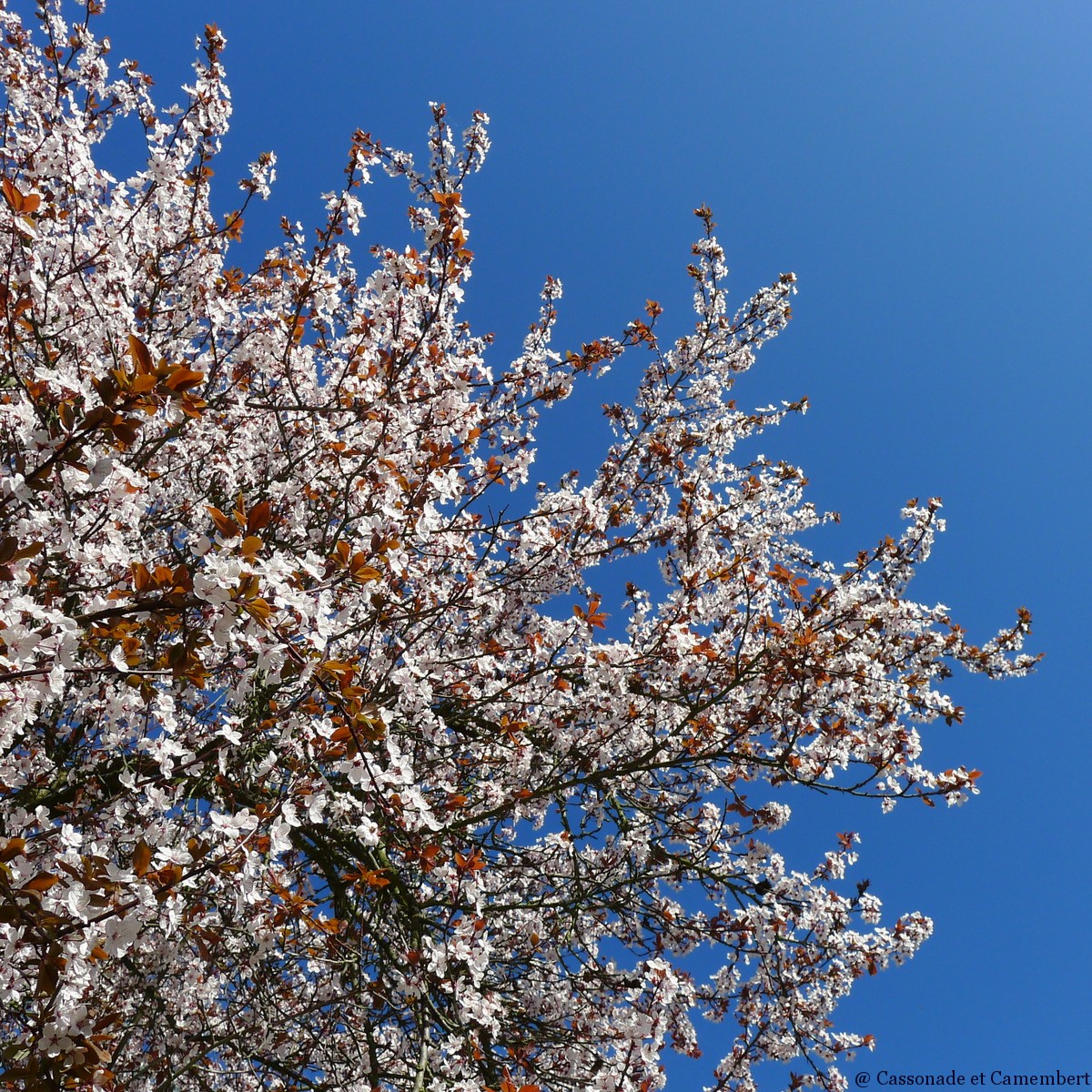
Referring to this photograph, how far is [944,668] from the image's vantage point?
6117mm

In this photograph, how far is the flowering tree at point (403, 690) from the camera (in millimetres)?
3180

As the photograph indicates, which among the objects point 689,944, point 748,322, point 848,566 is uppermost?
point 748,322

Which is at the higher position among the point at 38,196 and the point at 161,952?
the point at 38,196

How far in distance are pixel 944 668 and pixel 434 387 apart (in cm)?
490

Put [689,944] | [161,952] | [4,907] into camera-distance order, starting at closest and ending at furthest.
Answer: [4,907], [161,952], [689,944]

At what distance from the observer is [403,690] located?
11.5 feet

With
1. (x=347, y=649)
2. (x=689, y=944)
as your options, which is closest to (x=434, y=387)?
(x=347, y=649)

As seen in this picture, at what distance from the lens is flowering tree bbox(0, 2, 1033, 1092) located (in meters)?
3.18

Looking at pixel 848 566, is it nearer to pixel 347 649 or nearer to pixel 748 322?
pixel 748 322

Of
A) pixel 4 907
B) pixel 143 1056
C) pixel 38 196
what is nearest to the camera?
pixel 4 907

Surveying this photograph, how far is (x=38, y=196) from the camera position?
5.82ft

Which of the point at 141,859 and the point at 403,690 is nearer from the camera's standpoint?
the point at 141,859

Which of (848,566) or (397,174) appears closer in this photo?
(397,174)

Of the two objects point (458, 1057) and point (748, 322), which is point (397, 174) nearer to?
point (748, 322)
